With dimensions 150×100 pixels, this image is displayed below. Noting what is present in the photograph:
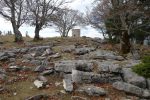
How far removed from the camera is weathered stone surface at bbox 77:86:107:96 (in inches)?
629

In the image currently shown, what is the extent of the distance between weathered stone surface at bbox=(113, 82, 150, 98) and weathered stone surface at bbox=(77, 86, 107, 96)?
92 centimetres

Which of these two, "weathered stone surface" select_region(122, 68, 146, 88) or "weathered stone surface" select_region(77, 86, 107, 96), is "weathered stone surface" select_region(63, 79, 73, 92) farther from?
"weathered stone surface" select_region(122, 68, 146, 88)

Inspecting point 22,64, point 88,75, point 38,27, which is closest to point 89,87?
point 88,75

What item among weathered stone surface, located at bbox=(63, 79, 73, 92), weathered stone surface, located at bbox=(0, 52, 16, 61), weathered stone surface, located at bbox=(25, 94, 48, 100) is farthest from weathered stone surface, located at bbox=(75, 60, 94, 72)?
weathered stone surface, located at bbox=(0, 52, 16, 61)

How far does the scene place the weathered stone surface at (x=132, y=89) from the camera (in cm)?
1599

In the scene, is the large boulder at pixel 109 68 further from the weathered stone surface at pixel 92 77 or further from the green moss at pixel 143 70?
the green moss at pixel 143 70

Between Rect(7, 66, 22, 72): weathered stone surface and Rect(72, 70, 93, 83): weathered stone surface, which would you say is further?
Rect(7, 66, 22, 72): weathered stone surface

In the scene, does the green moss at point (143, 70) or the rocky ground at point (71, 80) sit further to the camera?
the green moss at point (143, 70)

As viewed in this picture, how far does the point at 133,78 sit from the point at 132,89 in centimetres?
105

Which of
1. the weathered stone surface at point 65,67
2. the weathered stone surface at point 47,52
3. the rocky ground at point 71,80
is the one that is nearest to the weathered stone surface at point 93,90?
the rocky ground at point 71,80

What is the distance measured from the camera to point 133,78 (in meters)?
17.2

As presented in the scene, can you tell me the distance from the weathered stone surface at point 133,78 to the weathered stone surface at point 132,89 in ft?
1.61

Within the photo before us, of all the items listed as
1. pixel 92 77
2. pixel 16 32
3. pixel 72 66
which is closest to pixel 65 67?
pixel 72 66

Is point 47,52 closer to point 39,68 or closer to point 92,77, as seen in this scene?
point 39,68
